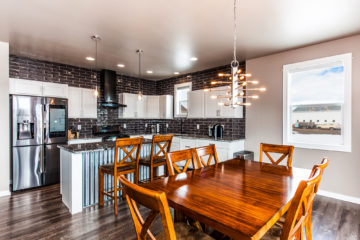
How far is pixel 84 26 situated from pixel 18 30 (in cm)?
106

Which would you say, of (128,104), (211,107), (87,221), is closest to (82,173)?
(87,221)

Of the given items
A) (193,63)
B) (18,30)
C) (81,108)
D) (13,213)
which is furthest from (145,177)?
(18,30)

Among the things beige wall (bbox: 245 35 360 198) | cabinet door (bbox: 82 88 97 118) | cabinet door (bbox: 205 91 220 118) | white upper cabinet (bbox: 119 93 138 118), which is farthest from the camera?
white upper cabinet (bbox: 119 93 138 118)

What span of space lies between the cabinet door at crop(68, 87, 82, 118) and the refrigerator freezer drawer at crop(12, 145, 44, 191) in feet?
3.48

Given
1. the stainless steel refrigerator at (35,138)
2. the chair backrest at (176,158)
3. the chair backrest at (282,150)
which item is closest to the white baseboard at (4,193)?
the stainless steel refrigerator at (35,138)

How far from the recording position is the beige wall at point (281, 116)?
3006 mm

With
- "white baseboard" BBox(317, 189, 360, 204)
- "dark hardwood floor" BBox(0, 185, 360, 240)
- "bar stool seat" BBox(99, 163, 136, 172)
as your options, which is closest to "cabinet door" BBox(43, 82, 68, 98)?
"dark hardwood floor" BBox(0, 185, 360, 240)

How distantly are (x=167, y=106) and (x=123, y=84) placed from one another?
1.45 m

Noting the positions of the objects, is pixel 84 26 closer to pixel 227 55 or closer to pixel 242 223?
pixel 227 55

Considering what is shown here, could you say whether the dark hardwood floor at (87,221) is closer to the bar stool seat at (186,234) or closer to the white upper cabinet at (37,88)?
the bar stool seat at (186,234)

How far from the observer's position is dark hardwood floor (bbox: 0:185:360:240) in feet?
7.12

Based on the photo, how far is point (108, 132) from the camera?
527 cm

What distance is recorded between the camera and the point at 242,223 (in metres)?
1.00

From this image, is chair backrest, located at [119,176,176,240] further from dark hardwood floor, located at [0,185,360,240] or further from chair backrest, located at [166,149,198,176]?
dark hardwood floor, located at [0,185,360,240]
